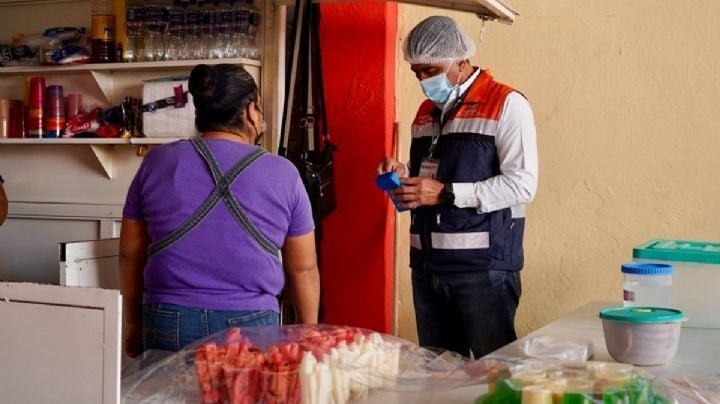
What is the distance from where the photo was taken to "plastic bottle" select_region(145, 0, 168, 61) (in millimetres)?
3695

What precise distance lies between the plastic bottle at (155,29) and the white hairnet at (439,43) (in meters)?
1.25

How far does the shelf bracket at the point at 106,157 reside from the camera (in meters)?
3.93

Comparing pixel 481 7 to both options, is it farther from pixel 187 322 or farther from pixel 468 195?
pixel 187 322

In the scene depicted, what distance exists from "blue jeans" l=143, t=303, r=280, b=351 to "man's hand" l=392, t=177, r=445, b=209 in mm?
783

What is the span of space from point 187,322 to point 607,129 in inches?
71.5

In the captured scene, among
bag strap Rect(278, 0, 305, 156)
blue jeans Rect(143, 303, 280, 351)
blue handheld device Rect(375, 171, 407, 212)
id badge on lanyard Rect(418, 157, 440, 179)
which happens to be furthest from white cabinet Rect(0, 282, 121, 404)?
bag strap Rect(278, 0, 305, 156)

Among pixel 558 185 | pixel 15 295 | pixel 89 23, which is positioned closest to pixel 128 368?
pixel 15 295

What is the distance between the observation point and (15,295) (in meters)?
1.43

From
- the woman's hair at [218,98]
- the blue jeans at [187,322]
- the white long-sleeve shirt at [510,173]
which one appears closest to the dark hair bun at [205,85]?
the woman's hair at [218,98]

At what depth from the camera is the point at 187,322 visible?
215 centimetres

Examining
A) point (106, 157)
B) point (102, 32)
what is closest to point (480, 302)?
point (106, 157)

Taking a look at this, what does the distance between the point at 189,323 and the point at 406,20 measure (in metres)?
1.89

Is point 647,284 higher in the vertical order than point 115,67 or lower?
lower

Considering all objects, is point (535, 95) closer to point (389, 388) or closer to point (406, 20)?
point (406, 20)
